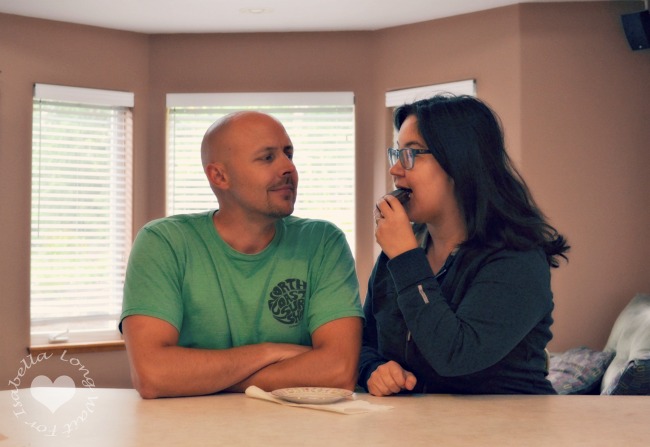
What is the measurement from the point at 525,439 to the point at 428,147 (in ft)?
2.53

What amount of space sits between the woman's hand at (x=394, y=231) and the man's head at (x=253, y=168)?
0.32 m

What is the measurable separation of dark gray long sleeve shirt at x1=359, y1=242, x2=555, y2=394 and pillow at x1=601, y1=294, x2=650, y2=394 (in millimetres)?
1882

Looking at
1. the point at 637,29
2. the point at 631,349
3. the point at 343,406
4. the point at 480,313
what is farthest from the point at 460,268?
the point at 637,29

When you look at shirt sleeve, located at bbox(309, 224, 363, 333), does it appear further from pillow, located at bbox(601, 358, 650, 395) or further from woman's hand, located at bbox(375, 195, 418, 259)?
pillow, located at bbox(601, 358, 650, 395)

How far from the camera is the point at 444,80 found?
5363mm

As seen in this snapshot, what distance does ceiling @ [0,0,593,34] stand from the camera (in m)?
5.00

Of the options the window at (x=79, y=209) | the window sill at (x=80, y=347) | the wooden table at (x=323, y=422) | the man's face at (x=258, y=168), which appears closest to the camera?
the wooden table at (x=323, y=422)

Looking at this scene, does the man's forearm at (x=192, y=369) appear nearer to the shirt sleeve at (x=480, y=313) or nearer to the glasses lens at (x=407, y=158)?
the shirt sleeve at (x=480, y=313)

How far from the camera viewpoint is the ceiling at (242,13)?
5.00 meters

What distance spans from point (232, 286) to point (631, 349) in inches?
105

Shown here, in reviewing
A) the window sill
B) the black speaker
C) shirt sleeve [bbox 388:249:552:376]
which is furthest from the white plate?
the window sill

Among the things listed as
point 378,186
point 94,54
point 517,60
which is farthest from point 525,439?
point 94,54

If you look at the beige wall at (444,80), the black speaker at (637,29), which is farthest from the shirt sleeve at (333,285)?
the black speaker at (637,29)

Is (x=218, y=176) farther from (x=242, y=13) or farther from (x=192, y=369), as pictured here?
(x=242, y=13)
